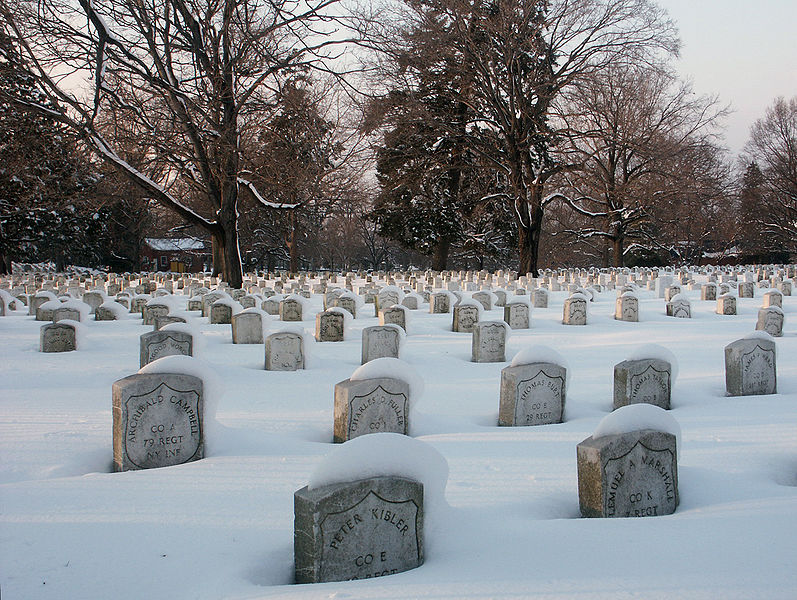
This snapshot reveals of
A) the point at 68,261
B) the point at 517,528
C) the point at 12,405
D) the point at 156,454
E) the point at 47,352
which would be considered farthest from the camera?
the point at 68,261

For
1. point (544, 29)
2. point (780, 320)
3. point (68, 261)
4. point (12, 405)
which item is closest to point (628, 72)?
point (544, 29)

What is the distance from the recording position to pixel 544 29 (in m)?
25.6

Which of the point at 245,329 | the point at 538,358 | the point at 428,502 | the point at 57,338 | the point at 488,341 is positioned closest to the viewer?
the point at 428,502

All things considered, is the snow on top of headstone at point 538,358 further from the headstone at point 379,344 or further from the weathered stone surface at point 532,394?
the headstone at point 379,344

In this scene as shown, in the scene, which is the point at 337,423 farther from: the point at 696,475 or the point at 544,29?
the point at 544,29

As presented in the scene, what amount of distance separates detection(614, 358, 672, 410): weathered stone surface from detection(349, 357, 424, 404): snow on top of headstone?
78.5 inches

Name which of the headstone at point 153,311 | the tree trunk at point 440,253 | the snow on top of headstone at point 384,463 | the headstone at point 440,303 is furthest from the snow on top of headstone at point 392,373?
the tree trunk at point 440,253

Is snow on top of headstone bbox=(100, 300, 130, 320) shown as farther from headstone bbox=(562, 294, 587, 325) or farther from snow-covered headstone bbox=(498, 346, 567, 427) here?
snow-covered headstone bbox=(498, 346, 567, 427)

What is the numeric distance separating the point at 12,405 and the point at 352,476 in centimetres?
453

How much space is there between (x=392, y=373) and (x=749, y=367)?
12.5 feet

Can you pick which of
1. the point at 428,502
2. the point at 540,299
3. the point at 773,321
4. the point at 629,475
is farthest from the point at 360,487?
the point at 540,299

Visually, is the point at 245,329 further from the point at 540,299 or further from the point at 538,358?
the point at 540,299

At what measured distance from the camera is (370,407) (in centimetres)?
514

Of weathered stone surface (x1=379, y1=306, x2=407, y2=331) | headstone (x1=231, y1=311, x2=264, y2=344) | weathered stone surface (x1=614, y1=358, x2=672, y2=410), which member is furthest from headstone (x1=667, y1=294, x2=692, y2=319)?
headstone (x1=231, y1=311, x2=264, y2=344)
